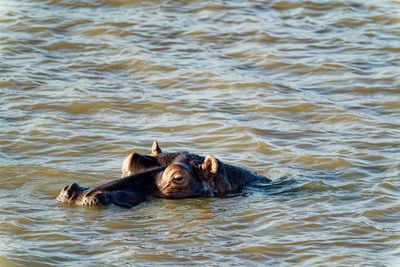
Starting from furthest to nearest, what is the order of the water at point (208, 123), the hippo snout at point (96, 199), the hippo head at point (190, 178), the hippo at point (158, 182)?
the hippo head at point (190, 178), the hippo at point (158, 182), the hippo snout at point (96, 199), the water at point (208, 123)

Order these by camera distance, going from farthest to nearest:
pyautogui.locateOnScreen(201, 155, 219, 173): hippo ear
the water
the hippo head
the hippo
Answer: pyautogui.locateOnScreen(201, 155, 219, 173): hippo ear → the hippo head → the hippo → the water

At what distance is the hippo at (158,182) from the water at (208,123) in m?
0.12

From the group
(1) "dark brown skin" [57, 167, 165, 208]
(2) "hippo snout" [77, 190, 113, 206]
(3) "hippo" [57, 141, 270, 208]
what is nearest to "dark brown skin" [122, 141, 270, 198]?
(3) "hippo" [57, 141, 270, 208]

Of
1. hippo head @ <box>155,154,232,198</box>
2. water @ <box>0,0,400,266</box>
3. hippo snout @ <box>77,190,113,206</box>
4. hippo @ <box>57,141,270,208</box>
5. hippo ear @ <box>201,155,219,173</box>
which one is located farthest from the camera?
hippo ear @ <box>201,155,219,173</box>

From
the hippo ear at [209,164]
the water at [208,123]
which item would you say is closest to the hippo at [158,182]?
the hippo ear at [209,164]

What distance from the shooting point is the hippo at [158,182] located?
7199 mm

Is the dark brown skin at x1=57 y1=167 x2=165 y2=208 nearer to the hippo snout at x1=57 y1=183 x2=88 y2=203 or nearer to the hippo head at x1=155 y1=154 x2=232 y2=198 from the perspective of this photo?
the hippo snout at x1=57 y1=183 x2=88 y2=203

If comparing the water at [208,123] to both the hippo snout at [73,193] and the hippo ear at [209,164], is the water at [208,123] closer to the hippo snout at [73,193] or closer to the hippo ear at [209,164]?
the hippo snout at [73,193]

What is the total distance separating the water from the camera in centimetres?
671

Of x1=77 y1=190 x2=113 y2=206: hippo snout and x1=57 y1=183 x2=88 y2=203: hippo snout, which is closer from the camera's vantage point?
x1=77 y1=190 x2=113 y2=206: hippo snout

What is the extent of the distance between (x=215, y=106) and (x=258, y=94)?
1.00 metres

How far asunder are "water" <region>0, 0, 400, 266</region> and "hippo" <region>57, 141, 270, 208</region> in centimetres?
12

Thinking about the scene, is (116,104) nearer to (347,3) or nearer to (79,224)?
(79,224)

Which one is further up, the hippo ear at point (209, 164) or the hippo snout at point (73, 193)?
the hippo ear at point (209, 164)
